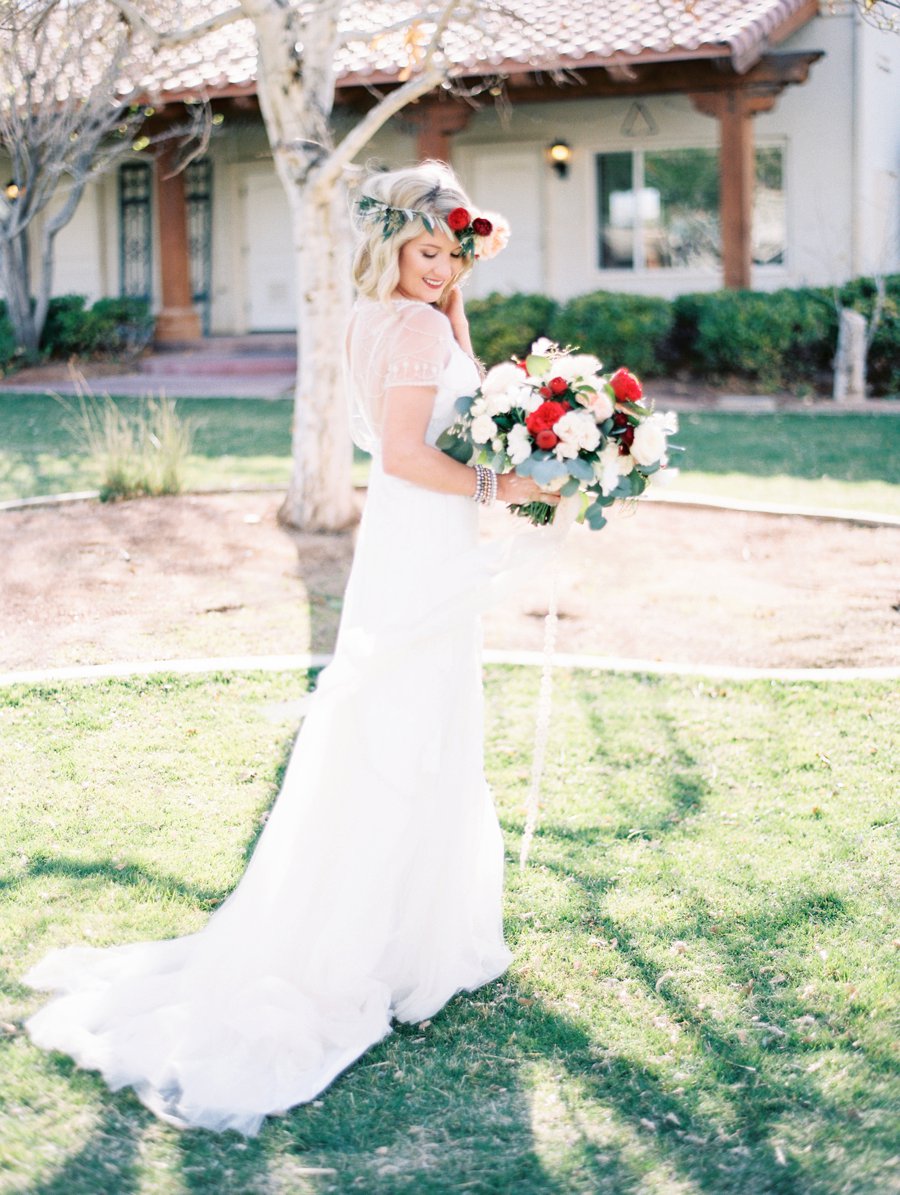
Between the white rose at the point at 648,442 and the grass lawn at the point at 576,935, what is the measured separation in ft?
3.57

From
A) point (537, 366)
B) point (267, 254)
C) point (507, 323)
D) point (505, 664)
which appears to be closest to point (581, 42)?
point (507, 323)

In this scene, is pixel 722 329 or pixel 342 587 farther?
pixel 722 329

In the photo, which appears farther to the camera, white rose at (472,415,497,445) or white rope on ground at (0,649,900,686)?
white rope on ground at (0,649,900,686)

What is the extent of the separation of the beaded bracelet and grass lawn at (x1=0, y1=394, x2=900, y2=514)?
20.2 feet

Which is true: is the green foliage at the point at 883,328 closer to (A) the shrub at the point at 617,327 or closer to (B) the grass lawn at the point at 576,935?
(A) the shrub at the point at 617,327

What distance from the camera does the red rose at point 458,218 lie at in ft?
10.1

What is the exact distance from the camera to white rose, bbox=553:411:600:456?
309 centimetres

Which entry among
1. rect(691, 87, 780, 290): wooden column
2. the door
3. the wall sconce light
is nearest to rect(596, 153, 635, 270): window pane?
the wall sconce light

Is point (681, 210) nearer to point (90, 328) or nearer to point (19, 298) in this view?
point (90, 328)

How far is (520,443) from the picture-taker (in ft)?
10.2

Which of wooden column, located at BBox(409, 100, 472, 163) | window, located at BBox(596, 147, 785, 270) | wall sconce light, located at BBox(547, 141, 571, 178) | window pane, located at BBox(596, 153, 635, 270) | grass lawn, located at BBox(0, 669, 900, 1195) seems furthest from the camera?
window pane, located at BBox(596, 153, 635, 270)

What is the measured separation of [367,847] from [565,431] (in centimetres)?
115

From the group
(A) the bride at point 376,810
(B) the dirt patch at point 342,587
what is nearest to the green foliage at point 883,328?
(B) the dirt patch at point 342,587

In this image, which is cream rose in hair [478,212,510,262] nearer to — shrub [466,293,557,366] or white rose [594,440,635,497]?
white rose [594,440,635,497]
